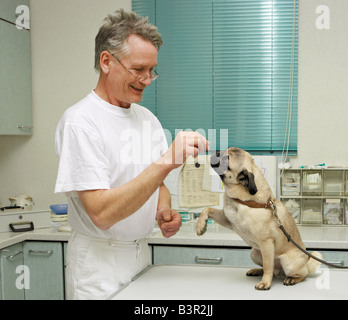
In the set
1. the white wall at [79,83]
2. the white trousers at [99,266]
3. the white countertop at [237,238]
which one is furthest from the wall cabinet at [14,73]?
the white trousers at [99,266]

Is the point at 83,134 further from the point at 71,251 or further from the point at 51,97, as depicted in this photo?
the point at 51,97

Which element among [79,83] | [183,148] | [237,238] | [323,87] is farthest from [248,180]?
[79,83]

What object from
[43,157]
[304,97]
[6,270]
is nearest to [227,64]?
[304,97]

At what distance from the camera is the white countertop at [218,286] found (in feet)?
3.82

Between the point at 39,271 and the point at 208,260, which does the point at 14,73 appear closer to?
the point at 39,271

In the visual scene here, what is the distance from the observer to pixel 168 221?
4.67ft

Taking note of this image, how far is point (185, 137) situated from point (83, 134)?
304 millimetres

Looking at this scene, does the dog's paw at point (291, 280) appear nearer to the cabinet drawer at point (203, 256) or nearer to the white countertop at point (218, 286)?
the white countertop at point (218, 286)

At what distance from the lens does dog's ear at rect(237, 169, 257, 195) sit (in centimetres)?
121

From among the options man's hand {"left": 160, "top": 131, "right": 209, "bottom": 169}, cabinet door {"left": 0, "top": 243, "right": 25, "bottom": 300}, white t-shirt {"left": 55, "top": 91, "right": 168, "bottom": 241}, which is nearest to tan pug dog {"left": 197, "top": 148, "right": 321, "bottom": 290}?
man's hand {"left": 160, "top": 131, "right": 209, "bottom": 169}

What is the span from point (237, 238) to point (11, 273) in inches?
48.8

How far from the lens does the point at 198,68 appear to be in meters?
2.79

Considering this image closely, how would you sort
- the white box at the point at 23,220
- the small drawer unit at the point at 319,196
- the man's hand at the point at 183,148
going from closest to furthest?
the man's hand at the point at 183,148
the white box at the point at 23,220
the small drawer unit at the point at 319,196

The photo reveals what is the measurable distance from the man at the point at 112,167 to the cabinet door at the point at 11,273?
3.17 feet
